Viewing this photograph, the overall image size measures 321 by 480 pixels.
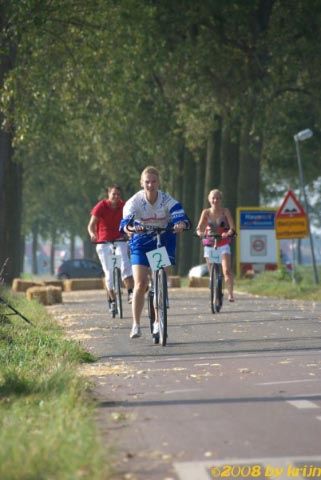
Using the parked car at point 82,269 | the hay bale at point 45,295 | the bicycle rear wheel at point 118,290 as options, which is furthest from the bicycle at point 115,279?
the parked car at point 82,269

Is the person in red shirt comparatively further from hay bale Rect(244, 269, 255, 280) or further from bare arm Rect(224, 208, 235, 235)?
hay bale Rect(244, 269, 255, 280)

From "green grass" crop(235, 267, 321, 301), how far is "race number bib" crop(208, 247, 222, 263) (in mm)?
4958

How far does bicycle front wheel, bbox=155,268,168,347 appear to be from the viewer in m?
13.3

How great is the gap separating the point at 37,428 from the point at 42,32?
18.8 m

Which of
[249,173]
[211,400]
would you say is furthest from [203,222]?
[249,173]

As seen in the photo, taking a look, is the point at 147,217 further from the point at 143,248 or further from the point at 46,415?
the point at 46,415

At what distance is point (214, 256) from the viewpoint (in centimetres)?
2000

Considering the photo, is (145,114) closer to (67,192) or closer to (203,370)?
(67,192)

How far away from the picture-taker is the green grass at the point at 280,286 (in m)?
26.5

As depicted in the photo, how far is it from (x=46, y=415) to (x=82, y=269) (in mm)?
63715

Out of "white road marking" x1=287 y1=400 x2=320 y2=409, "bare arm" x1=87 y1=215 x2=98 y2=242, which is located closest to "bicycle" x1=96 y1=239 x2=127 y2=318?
"bare arm" x1=87 y1=215 x2=98 y2=242

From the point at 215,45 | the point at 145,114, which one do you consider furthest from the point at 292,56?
the point at 145,114

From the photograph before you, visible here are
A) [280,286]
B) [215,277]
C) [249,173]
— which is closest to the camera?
[215,277]

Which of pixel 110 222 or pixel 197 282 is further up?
pixel 110 222
